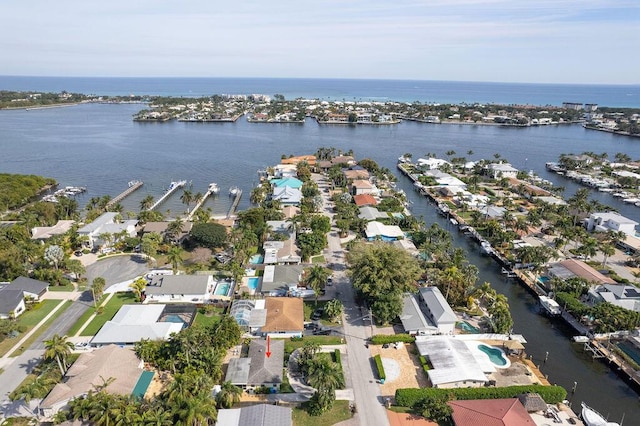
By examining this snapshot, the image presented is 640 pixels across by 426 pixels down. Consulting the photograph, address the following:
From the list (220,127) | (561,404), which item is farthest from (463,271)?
(220,127)

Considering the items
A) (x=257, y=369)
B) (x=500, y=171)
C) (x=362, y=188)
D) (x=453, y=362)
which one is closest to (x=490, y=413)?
(x=453, y=362)

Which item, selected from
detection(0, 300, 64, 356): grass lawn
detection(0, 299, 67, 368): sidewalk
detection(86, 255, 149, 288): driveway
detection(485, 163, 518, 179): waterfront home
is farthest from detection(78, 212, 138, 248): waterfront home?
detection(485, 163, 518, 179): waterfront home

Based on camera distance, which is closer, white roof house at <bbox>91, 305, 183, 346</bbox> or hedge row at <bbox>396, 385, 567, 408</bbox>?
hedge row at <bbox>396, 385, 567, 408</bbox>

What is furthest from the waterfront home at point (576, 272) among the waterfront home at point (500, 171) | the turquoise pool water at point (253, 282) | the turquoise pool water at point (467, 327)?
the waterfront home at point (500, 171)

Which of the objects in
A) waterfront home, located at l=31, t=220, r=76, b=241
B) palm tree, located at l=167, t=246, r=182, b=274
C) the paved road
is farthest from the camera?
waterfront home, located at l=31, t=220, r=76, b=241

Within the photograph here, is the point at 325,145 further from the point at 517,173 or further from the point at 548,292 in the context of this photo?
the point at 548,292

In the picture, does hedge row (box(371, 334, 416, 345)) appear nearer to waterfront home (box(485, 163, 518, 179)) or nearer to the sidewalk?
the sidewalk

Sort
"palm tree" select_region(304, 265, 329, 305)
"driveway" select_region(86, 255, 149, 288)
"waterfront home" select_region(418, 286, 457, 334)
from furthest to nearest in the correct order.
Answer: "driveway" select_region(86, 255, 149, 288) < "palm tree" select_region(304, 265, 329, 305) < "waterfront home" select_region(418, 286, 457, 334)

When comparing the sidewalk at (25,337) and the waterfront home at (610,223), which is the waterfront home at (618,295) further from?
the sidewalk at (25,337)
